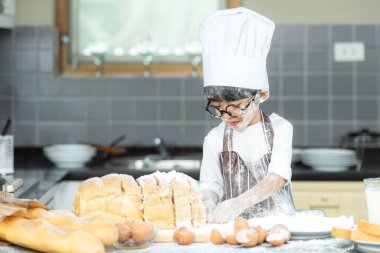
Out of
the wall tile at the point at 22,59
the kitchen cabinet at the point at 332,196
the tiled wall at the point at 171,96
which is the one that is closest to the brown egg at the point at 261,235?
the kitchen cabinet at the point at 332,196

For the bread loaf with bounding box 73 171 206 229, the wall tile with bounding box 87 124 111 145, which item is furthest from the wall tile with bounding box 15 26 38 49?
the bread loaf with bounding box 73 171 206 229

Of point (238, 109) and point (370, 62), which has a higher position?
point (370, 62)

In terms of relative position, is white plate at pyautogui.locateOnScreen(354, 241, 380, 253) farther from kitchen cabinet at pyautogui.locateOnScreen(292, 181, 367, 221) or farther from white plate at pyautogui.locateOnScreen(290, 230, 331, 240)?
kitchen cabinet at pyautogui.locateOnScreen(292, 181, 367, 221)

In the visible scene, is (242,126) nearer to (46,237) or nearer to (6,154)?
(46,237)

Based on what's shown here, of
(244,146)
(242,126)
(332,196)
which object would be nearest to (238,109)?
(242,126)

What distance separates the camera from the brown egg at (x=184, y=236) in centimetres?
203

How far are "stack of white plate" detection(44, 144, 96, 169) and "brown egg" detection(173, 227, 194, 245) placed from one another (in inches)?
83.5

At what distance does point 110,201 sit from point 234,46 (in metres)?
0.79

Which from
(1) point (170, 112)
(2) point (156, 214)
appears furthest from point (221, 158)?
(1) point (170, 112)

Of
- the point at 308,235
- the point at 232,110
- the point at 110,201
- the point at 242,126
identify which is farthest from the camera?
the point at 242,126

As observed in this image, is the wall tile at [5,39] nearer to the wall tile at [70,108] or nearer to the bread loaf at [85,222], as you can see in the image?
the wall tile at [70,108]

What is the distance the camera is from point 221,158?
9.54 feet

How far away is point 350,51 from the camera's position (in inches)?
177

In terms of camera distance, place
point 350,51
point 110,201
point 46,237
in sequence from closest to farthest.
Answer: point 46,237, point 110,201, point 350,51
